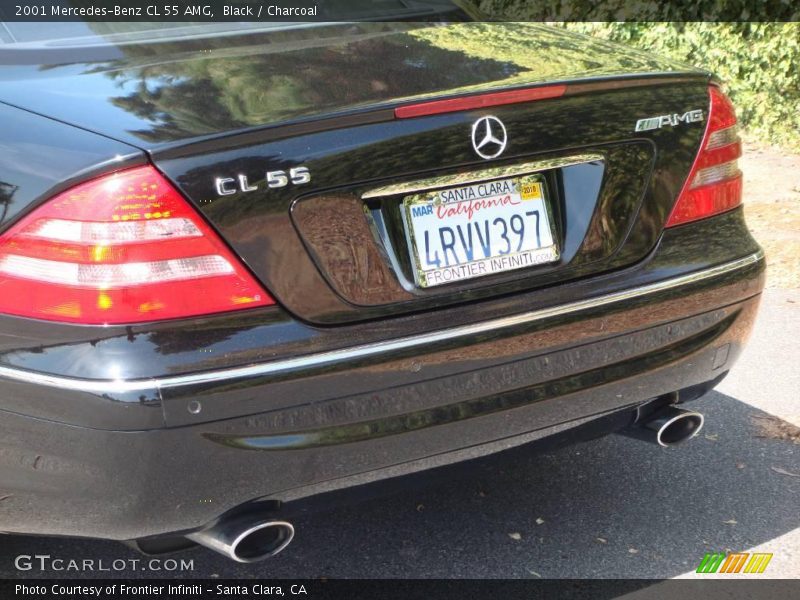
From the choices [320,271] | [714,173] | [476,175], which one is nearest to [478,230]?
[476,175]

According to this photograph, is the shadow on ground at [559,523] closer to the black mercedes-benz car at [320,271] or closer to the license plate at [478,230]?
the black mercedes-benz car at [320,271]

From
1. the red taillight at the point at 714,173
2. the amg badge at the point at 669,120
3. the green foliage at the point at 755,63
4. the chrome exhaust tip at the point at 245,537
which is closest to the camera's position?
the chrome exhaust tip at the point at 245,537

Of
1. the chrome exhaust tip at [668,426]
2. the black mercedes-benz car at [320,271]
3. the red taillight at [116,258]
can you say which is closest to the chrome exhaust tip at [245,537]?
the black mercedes-benz car at [320,271]

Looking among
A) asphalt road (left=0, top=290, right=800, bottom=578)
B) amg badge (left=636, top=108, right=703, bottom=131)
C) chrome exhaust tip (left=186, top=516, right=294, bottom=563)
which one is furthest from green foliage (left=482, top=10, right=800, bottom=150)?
chrome exhaust tip (left=186, top=516, right=294, bottom=563)

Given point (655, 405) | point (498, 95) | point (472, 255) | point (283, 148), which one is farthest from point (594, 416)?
point (283, 148)

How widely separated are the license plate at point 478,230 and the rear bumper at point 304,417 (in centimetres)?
13

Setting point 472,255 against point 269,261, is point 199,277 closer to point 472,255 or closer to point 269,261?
point 269,261

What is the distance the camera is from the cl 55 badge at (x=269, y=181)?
234cm

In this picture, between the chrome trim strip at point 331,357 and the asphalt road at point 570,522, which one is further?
Answer: the asphalt road at point 570,522

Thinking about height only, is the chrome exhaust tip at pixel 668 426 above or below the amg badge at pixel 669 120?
below

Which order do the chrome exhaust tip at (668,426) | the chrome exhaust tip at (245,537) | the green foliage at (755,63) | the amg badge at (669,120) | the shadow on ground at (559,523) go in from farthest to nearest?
the green foliage at (755,63), the shadow on ground at (559,523), the chrome exhaust tip at (668,426), the amg badge at (669,120), the chrome exhaust tip at (245,537)

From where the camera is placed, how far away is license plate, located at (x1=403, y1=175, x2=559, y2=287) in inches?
100

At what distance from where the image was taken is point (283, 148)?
2.38 metres

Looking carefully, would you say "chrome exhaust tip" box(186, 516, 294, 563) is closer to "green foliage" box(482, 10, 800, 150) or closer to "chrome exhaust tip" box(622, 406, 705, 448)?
"chrome exhaust tip" box(622, 406, 705, 448)
